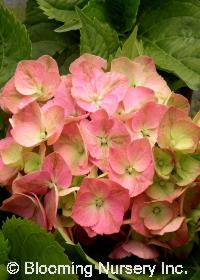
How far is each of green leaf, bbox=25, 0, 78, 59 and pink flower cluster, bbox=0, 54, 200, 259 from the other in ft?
0.67

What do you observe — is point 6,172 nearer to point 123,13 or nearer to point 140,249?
point 140,249

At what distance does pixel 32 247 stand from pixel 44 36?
354mm

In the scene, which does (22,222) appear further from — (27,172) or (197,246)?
(197,246)

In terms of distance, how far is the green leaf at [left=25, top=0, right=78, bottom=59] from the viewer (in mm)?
806

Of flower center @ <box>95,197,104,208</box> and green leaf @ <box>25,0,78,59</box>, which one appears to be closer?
flower center @ <box>95,197,104,208</box>

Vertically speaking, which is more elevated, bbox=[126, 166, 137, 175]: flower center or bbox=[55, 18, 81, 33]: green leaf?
bbox=[55, 18, 81, 33]: green leaf

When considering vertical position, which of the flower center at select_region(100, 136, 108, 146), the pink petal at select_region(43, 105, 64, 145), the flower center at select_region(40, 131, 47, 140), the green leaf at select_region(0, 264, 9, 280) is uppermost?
the pink petal at select_region(43, 105, 64, 145)

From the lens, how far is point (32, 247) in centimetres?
54

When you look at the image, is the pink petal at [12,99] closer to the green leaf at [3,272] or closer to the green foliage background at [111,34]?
the green foliage background at [111,34]

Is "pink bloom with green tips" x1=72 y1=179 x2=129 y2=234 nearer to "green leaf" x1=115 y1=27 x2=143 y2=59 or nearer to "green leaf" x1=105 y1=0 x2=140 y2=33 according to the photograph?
"green leaf" x1=115 y1=27 x2=143 y2=59

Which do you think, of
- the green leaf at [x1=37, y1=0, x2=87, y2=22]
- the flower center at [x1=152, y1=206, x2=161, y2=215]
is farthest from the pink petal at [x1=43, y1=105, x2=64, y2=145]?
the green leaf at [x1=37, y1=0, x2=87, y2=22]


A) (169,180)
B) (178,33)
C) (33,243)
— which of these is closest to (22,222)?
(33,243)

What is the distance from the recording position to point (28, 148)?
575 millimetres

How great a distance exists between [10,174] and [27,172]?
0.07ft
